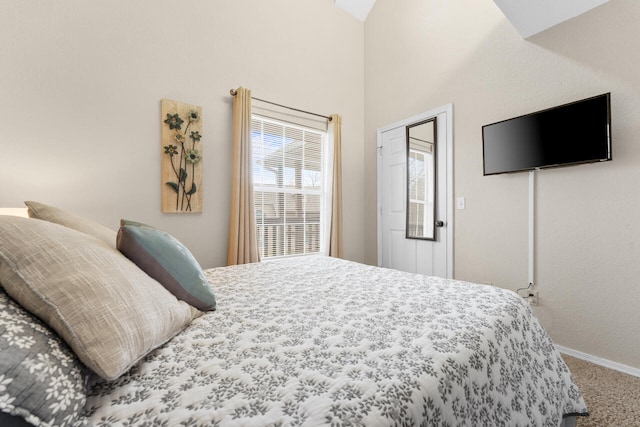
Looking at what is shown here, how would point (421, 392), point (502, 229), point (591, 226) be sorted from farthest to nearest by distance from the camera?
point (502, 229) → point (591, 226) → point (421, 392)

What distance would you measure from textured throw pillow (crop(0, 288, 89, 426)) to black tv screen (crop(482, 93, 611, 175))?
277cm

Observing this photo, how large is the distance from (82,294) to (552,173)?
9.49 ft

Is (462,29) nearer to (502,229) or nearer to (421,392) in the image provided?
(502,229)

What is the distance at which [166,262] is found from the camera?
1.06m

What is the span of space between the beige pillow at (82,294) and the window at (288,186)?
223 centimetres

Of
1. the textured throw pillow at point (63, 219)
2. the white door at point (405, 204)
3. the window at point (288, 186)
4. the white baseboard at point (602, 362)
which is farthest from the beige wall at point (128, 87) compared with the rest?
the white baseboard at point (602, 362)

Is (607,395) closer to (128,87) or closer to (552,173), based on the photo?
(552,173)

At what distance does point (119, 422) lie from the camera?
1.77 ft

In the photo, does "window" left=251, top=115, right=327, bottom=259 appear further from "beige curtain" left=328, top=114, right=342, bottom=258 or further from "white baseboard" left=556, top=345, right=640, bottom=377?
"white baseboard" left=556, top=345, right=640, bottom=377

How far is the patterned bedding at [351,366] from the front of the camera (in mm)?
593

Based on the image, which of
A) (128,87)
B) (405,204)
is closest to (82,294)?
(128,87)

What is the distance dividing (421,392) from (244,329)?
60 cm

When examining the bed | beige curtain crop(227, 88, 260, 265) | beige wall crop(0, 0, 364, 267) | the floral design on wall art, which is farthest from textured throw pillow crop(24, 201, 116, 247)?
beige curtain crop(227, 88, 260, 265)

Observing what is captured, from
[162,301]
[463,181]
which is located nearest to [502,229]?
[463,181]
